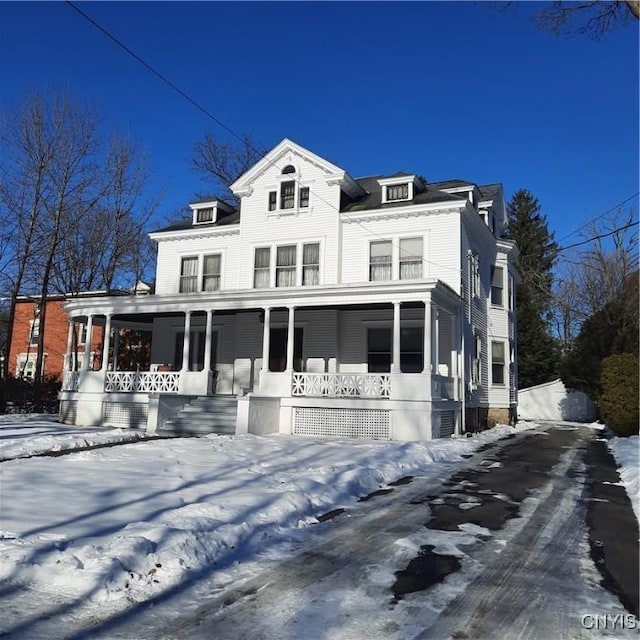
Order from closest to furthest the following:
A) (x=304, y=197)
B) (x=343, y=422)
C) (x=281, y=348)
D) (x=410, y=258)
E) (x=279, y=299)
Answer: (x=343, y=422)
(x=279, y=299)
(x=410, y=258)
(x=281, y=348)
(x=304, y=197)

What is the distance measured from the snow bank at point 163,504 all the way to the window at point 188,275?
33.9ft

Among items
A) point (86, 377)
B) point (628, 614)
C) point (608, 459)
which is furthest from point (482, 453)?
point (86, 377)

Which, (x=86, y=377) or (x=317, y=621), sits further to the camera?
(x=86, y=377)

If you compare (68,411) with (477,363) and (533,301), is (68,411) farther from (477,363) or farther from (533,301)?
(533,301)

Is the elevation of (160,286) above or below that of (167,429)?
above

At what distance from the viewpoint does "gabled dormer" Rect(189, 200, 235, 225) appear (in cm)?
2244

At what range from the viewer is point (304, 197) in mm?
20047

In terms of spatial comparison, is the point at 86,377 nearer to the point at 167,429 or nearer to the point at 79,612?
the point at 167,429

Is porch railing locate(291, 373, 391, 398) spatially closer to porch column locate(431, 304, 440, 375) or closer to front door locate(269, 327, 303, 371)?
porch column locate(431, 304, 440, 375)

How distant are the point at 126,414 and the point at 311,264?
7698 millimetres

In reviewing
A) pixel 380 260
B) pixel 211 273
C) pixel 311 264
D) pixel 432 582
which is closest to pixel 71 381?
pixel 211 273

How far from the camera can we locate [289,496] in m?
7.18

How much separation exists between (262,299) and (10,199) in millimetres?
13556

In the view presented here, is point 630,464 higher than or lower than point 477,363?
lower
